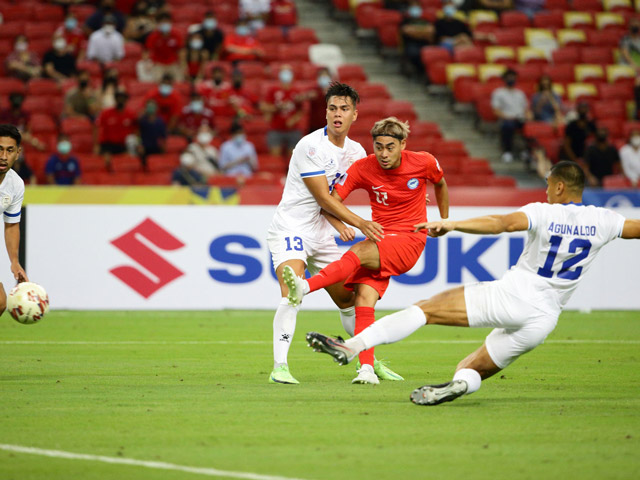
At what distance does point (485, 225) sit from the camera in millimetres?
6820

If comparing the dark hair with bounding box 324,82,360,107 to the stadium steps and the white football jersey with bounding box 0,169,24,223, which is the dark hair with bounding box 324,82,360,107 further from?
the stadium steps

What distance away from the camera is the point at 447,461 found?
553 cm

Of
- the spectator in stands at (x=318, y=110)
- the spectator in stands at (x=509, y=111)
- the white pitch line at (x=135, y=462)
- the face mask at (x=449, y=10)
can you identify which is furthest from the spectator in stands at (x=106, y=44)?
the white pitch line at (x=135, y=462)

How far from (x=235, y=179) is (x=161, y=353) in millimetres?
6596

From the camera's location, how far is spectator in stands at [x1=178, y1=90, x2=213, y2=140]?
1909 centimetres

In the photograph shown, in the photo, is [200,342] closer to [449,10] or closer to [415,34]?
[415,34]

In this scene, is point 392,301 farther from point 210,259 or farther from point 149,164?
point 149,164

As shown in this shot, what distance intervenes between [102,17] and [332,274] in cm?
1482

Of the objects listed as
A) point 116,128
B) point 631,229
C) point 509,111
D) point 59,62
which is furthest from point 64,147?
point 631,229

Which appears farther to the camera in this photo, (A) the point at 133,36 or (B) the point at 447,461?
(A) the point at 133,36

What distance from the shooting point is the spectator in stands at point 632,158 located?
62.8ft

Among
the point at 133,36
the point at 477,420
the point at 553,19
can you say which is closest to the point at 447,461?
the point at 477,420

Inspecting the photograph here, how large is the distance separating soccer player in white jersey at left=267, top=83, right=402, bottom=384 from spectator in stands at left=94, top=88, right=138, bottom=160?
32.7 feet

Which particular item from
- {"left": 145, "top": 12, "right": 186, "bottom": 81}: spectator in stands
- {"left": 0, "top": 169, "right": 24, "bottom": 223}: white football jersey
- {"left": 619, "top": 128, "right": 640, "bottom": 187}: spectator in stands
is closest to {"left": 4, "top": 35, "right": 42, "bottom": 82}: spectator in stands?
{"left": 145, "top": 12, "right": 186, "bottom": 81}: spectator in stands
